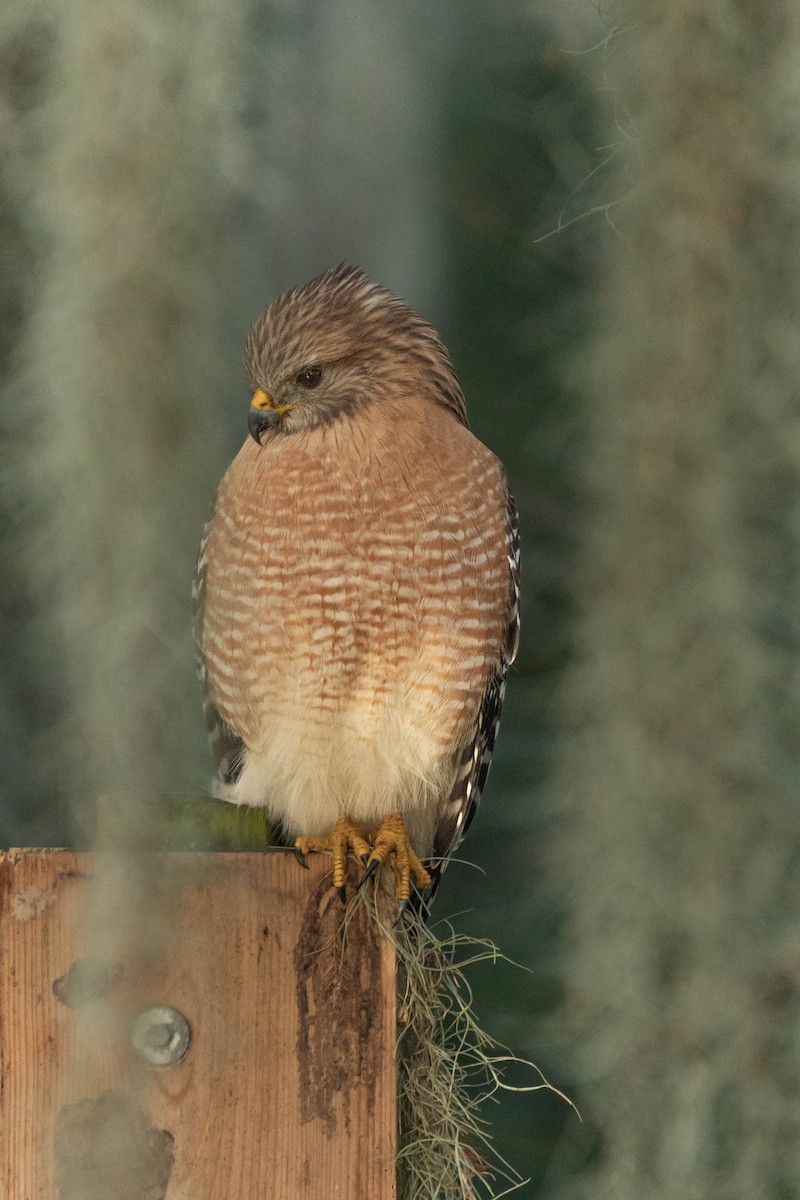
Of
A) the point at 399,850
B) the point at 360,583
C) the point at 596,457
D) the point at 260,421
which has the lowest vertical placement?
the point at 399,850

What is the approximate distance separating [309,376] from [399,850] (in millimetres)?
731

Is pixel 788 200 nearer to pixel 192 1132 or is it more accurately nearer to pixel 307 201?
pixel 307 201

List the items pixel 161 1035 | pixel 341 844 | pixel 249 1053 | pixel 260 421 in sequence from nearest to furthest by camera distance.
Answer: pixel 161 1035 < pixel 249 1053 < pixel 341 844 < pixel 260 421

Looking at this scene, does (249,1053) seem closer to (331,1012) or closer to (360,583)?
(331,1012)

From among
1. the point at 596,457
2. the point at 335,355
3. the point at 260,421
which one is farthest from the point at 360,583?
the point at 596,457

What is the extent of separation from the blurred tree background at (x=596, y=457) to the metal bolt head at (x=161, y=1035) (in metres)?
0.13

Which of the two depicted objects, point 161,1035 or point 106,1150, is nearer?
point 106,1150

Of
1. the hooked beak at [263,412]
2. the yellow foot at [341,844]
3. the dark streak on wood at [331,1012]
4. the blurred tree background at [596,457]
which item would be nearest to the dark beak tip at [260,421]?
the hooked beak at [263,412]

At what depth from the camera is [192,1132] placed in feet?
4.33

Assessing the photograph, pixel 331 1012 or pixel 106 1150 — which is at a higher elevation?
pixel 106 1150

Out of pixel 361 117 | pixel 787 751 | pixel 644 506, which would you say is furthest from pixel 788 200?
pixel 361 117

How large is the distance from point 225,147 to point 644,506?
A: 40 cm

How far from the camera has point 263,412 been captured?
1924 mm

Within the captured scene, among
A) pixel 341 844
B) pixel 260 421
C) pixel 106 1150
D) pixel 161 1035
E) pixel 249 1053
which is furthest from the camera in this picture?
pixel 260 421
